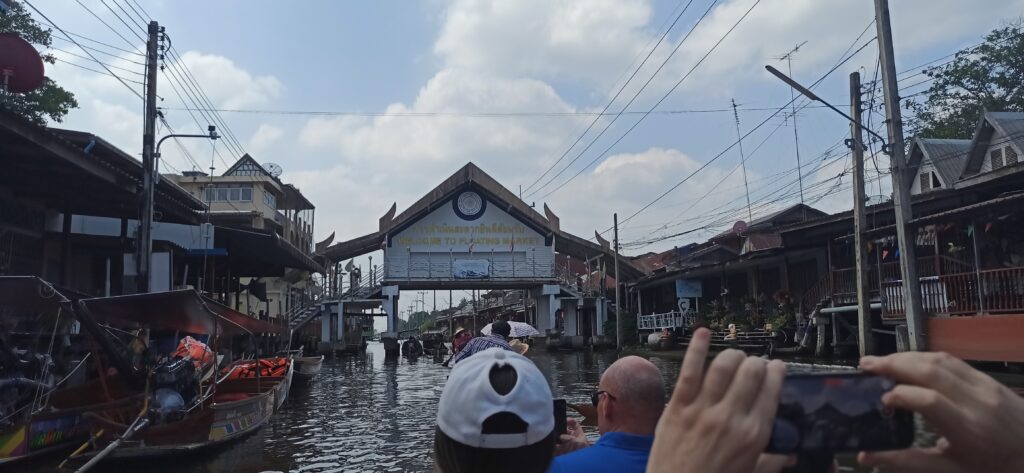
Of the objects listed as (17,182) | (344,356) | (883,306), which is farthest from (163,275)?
(344,356)

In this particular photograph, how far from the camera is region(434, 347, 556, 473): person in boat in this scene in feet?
5.63

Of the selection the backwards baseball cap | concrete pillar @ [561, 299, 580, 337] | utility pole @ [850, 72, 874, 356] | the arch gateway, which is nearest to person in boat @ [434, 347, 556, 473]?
the backwards baseball cap

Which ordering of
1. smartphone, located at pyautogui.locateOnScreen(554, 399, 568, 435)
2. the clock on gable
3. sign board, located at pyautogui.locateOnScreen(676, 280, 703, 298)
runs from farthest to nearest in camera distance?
the clock on gable
sign board, located at pyautogui.locateOnScreen(676, 280, 703, 298)
smartphone, located at pyautogui.locateOnScreen(554, 399, 568, 435)

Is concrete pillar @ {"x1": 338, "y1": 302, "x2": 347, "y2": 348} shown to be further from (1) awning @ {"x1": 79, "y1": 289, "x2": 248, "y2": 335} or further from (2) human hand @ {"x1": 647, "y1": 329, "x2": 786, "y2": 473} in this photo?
(2) human hand @ {"x1": 647, "y1": 329, "x2": 786, "y2": 473}

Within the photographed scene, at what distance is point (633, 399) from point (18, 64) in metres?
13.4

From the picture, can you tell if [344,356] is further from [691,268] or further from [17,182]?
[17,182]

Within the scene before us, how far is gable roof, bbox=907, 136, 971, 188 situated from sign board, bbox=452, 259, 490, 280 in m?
20.8

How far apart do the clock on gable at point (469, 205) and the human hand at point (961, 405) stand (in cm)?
3920

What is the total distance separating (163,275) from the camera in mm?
15617

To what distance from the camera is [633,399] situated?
264cm

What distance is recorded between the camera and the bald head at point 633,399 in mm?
2600

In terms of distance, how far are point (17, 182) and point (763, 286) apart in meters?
24.0

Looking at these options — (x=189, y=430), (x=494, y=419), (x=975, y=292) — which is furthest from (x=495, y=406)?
(x=975, y=292)

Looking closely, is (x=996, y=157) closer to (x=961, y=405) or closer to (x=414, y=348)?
(x=961, y=405)
